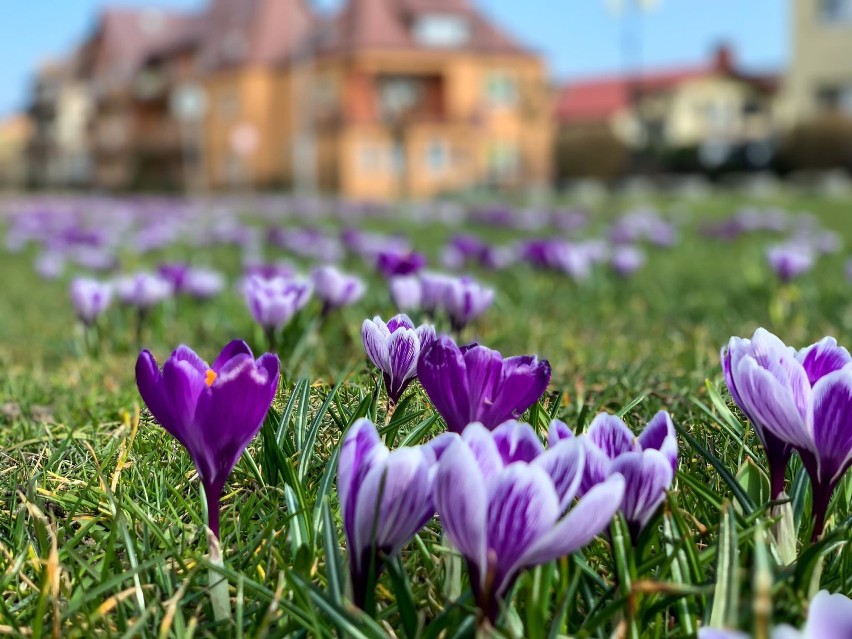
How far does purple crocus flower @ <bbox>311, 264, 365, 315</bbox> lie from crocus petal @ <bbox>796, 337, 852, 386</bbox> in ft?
5.86

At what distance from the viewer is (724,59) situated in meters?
56.7

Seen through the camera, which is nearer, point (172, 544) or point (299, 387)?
point (172, 544)

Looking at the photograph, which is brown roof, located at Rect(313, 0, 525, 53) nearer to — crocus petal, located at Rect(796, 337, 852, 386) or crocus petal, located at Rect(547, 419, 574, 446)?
crocus petal, located at Rect(796, 337, 852, 386)

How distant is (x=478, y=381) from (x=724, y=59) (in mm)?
59456

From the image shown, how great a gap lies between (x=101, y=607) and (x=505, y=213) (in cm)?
946

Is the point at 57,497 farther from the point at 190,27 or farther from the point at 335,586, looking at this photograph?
the point at 190,27

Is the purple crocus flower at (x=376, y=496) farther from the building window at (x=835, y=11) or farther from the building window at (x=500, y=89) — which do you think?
the building window at (x=500, y=89)

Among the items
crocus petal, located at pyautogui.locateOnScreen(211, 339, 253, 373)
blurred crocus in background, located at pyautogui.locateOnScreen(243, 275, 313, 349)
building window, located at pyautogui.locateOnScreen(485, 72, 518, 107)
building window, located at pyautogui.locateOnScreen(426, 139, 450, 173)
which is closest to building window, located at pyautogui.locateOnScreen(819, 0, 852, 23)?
building window, located at pyautogui.locateOnScreen(485, 72, 518, 107)

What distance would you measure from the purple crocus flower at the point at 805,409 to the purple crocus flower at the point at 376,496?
39 centimetres

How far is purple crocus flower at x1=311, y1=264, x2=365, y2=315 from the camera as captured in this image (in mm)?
2965

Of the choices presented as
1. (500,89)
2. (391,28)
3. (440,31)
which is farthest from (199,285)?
(500,89)

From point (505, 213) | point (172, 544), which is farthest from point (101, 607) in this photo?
point (505, 213)

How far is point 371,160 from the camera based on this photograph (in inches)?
1597

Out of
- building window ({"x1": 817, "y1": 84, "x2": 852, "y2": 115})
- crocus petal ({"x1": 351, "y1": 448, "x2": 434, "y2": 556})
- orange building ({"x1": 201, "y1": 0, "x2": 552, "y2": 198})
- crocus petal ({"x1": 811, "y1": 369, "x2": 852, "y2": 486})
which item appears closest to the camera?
crocus petal ({"x1": 351, "y1": 448, "x2": 434, "y2": 556})
